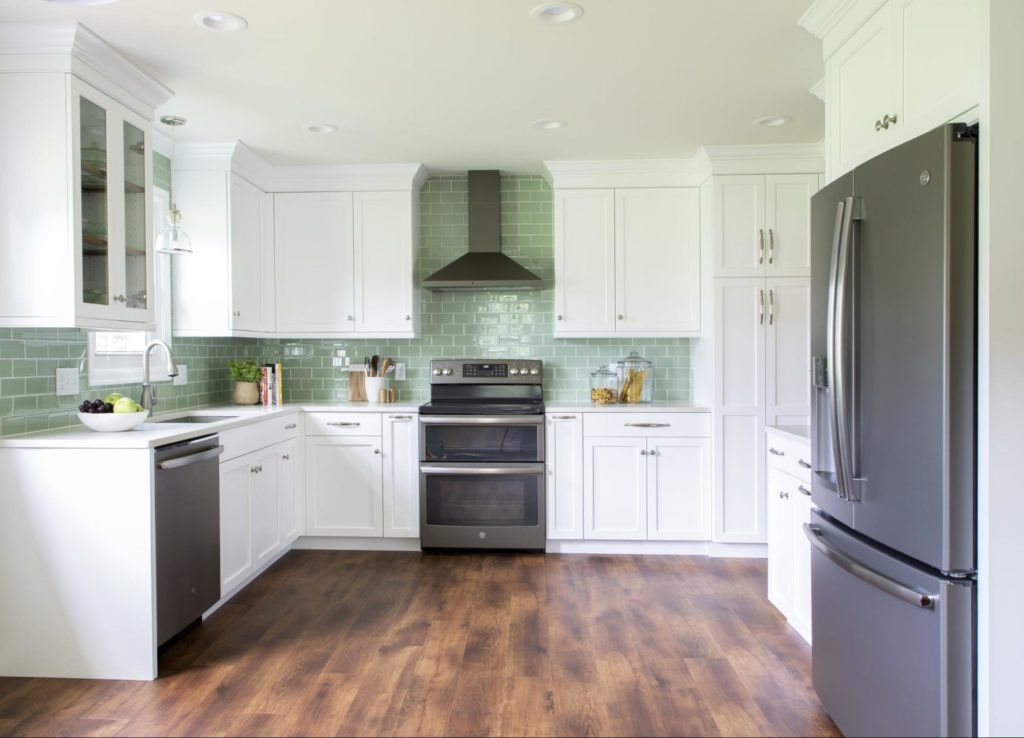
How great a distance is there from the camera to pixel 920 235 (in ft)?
5.39

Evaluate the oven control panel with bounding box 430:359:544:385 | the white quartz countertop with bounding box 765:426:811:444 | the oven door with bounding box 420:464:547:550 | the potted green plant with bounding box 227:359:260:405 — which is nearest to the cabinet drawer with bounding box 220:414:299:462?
→ the potted green plant with bounding box 227:359:260:405

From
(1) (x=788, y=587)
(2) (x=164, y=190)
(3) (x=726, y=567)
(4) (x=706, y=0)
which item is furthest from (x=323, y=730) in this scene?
(2) (x=164, y=190)

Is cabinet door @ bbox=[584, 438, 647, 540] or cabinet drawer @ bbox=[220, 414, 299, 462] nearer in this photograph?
cabinet drawer @ bbox=[220, 414, 299, 462]

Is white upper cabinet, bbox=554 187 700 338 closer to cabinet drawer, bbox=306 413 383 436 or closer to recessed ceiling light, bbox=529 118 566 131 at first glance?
recessed ceiling light, bbox=529 118 566 131

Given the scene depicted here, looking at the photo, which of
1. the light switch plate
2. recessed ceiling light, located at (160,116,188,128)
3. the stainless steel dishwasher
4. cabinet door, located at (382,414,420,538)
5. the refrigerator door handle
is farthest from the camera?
cabinet door, located at (382,414,420,538)

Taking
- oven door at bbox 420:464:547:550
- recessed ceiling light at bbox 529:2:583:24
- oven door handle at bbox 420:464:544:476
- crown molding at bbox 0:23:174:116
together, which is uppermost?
recessed ceiling light at bbox 529:2:583:24

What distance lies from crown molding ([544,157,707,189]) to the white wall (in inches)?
106

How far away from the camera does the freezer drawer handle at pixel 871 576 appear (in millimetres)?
1633

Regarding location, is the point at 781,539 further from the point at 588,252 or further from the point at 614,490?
the point at 588,252

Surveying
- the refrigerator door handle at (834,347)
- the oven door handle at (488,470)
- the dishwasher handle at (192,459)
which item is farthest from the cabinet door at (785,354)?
the dishwasher handle at (192,459)

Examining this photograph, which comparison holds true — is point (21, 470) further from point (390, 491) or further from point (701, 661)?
point (701, 661)

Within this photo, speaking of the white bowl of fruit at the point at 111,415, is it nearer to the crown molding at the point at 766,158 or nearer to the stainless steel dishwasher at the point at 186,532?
the stainless steel dishwasher at the point at 186,532

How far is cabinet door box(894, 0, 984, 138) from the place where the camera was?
1629mm

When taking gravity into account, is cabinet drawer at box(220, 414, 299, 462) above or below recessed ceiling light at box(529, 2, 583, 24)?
below
